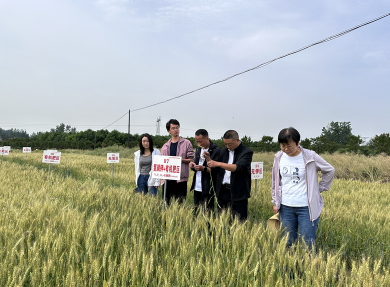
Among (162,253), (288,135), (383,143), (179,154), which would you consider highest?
(383,143)

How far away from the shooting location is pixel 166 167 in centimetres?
390

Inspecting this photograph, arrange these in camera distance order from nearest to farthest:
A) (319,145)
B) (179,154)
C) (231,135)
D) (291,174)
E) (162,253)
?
(162,253) → (291,174) → (231,135) → (179,154) → (319,145)

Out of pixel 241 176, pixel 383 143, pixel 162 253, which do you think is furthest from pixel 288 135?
pixel 383 143

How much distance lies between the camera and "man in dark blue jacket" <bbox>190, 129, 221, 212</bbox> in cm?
380

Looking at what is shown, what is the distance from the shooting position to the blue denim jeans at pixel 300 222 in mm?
2586

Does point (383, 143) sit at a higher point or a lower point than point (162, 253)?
A: higher

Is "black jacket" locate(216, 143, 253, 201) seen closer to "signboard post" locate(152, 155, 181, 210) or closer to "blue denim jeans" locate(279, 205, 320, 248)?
"blue denim jeans" locate(279, 205, 320, 248)

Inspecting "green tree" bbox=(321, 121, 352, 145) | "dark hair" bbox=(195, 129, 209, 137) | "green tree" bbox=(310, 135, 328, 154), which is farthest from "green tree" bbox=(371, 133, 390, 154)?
"green tree" bbox=(321, 121, 352, 145)

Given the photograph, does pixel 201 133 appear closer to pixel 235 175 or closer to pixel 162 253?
pixel 235 175

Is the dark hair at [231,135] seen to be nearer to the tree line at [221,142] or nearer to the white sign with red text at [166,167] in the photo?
the white sign with red text at [166,167]

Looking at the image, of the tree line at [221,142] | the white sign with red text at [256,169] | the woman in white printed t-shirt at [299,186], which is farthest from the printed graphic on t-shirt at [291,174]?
the tree line at [221,142]

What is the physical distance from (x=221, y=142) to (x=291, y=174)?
35479 mm

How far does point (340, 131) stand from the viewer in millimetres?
88875

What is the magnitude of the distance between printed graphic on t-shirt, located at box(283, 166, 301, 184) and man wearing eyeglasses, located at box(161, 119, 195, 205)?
6.16ft
